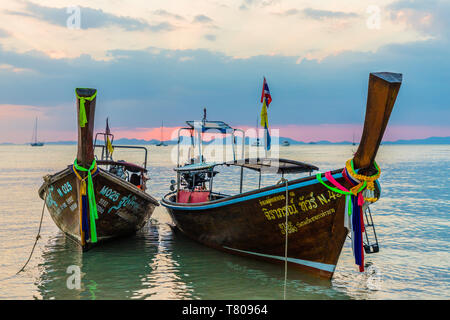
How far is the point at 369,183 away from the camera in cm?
722

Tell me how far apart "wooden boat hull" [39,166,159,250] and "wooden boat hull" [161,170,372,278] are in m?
2.26

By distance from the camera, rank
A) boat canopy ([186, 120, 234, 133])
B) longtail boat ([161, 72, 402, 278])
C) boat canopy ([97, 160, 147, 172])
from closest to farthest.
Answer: longtail boat ([161, 72, 402, 278]) < boat canopy ([97, 160, 147, 172]) < boat canopy ([186, 120, 234, 133])

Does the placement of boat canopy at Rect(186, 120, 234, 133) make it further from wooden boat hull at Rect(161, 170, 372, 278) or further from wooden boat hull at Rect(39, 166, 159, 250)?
wooden boat hull at Rect(161, 170, 372, 278)

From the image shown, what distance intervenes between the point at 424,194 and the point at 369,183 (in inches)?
822

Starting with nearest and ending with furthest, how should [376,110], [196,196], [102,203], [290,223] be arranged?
[376,110] < [290,223] < [102,203] < [196,196]

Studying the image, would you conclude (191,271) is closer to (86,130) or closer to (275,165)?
(275,165)

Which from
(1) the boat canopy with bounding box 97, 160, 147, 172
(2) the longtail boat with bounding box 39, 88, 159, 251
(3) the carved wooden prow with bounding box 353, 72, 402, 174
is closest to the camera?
(3) the carved wooden prow with bounding box 353, 72, 402, 174

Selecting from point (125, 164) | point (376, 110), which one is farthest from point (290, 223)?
point (125, 164)

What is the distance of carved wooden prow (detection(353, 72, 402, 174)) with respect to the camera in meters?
6.57

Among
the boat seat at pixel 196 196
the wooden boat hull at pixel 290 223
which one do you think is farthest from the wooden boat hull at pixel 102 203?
the wooden boat hull at pixel 290 223

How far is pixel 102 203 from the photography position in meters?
10.5

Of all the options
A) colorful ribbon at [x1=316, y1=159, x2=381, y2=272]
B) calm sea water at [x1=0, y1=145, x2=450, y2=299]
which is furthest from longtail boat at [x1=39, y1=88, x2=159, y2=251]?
colorful ribbon at [x1=316, y1=159, x2=381, y2=272]

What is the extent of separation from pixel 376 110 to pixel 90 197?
6.76m
